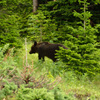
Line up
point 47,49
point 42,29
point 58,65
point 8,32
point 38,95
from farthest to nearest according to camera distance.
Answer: point 42,29
point 8,32
point 47,49
point 58,65
point 38,95

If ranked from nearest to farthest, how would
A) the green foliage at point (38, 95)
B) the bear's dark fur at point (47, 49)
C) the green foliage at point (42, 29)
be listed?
1. the green foliage at point (38, 95)
2. the bear's dark fur at point (47, 49)
3. the green foliage at point (42, 29)

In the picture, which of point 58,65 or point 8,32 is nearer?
point 58,65

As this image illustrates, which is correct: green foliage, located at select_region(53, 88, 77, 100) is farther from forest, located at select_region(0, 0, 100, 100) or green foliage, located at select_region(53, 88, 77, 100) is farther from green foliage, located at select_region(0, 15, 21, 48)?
green foliage, located at select_region(0, 15, 21, 48)

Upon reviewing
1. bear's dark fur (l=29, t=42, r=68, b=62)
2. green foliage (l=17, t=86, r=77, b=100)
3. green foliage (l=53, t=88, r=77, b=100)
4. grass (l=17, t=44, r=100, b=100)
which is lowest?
grass (l=17, t=44, r=100, b=100)

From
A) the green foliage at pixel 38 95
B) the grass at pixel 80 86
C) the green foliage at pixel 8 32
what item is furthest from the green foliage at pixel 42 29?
the green foliage at pixel 38 95

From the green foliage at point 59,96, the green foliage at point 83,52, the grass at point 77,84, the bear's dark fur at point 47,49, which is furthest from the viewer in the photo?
the bear's dark fur at point 47,49

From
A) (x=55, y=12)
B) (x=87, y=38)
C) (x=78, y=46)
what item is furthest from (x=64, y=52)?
(x=55, y=12)

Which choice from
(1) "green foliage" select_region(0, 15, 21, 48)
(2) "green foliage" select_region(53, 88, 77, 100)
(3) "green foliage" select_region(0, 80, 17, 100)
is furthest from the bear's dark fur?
(3) "green foliage" select_region(0, 80, 17, 100)

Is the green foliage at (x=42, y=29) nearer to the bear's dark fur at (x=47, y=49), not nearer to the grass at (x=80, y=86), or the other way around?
the bear's dark fur at (x=47, y=49)

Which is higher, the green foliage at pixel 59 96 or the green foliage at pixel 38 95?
the green foliage at pixel 38 95

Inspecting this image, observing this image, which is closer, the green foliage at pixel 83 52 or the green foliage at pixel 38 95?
the green foliage at pixel 38 95

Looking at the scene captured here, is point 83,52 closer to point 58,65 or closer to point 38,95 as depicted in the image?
point 58,65

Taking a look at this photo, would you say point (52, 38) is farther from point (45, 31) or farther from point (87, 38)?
point (87, 38)

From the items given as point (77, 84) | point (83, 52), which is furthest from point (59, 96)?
point (83, 52)
